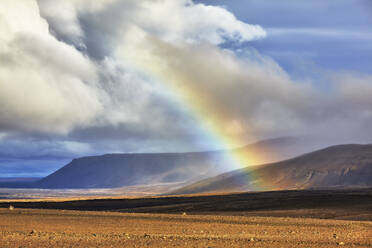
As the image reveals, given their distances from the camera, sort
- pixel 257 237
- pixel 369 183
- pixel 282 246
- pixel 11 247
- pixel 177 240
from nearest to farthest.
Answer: pixel 11 247 < pixel 282 246 < pixel 177 240 < pixel 257 237 < pixel 369 183

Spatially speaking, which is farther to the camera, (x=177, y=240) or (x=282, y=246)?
(x=177, y=240)

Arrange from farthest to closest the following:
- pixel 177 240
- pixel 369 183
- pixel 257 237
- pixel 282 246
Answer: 1. pixel 369 183
2. pixel 257 237
3. pixel 177 240
4. pixel 282 246

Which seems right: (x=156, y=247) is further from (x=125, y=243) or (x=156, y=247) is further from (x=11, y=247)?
(x=11, y=247)

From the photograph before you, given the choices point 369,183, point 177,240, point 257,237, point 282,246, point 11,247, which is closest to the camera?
point 11,247

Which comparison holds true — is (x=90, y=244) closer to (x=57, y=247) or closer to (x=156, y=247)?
(x=57, y=247)

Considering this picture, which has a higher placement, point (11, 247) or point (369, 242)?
point (11, 247)

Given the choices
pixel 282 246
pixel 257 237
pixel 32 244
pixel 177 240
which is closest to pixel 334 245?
pixel 282 246

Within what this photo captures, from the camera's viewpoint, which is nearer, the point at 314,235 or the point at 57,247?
the point at 57,247

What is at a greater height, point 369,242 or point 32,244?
point 32,244

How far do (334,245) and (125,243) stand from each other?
8409 millimetres

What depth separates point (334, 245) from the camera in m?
20.1

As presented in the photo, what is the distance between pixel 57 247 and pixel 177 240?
5.31 meters

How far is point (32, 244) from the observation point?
19328 mm

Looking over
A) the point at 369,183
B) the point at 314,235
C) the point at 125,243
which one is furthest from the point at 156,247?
the point at 369,183
